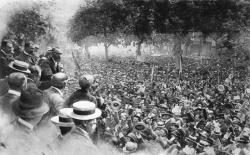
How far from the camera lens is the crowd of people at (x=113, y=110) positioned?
271 centimetres

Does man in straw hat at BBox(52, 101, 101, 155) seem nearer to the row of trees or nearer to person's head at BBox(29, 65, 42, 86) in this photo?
person's head at BBox(29, 65, 42, 86)

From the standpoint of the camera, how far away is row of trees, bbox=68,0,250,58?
9375mm

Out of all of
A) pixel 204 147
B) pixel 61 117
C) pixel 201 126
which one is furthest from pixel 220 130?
pixel 61 117

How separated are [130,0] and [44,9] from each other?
460cm

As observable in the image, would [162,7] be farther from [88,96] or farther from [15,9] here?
[88,96]

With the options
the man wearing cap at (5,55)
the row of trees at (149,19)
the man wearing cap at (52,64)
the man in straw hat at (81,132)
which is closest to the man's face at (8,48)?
the man wearing cap at (5,55)

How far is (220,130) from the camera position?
26.4ft

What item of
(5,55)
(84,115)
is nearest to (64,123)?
(84,115)

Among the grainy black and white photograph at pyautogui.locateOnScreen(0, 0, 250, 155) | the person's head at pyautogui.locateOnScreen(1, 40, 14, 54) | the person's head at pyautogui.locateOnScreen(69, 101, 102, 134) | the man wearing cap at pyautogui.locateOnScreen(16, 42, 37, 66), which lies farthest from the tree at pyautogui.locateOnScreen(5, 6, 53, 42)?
the person's head at pyautogui.locateOnScreen(69, 101, 102, 134)

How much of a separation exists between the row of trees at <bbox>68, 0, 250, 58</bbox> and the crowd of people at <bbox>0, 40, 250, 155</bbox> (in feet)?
3.63

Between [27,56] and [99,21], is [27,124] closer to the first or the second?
[27,56]

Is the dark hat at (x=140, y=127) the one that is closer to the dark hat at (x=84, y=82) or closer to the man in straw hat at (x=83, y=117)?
the dark hat at (x=84, y=82)

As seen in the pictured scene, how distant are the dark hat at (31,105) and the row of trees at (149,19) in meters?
5.61

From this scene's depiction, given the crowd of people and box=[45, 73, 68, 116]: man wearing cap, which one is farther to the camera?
box=[45, 73, 68, 116]: man wearing cap
